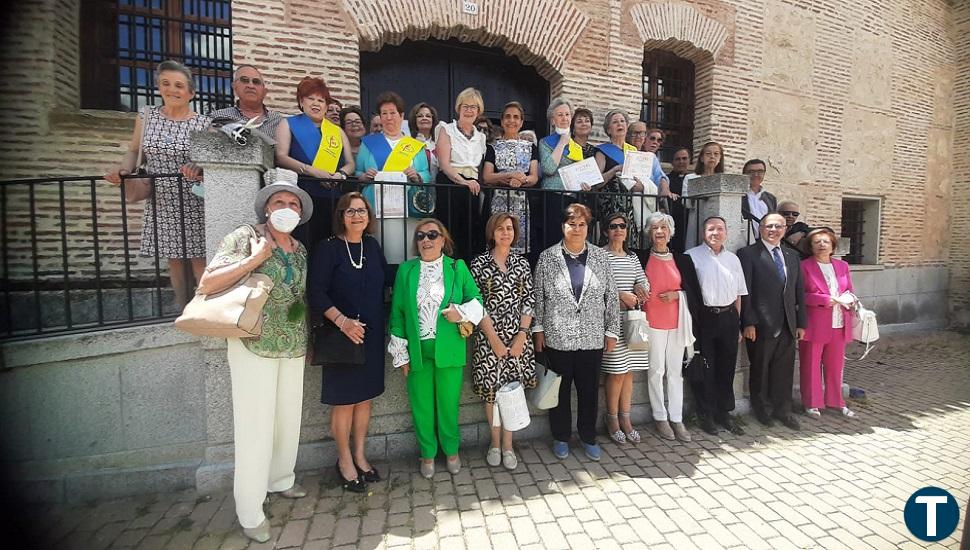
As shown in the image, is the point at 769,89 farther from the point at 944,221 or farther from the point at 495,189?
the point at 495,189

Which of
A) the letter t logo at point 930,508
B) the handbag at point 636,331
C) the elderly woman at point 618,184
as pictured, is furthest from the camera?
the elderly woman at point 618,184

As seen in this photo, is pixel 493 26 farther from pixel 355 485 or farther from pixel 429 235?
pixel 355 485

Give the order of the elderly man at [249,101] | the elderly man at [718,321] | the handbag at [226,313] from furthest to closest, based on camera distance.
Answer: the elderly man at [718,321], the elderly man at [249,101], the handbag at [226,313]

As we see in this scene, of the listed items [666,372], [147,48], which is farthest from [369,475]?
[147,48]

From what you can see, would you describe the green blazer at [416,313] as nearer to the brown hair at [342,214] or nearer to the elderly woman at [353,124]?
the brown hair at [342,214]

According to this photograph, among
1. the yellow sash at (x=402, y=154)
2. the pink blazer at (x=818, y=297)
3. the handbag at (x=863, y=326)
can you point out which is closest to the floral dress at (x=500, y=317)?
the yellow sash at (x=402, y=154)

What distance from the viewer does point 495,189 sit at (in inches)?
155

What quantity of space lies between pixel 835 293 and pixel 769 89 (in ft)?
17.4

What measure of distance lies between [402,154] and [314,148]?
2.37ft

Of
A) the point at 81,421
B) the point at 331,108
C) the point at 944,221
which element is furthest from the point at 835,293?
the point at 944,221

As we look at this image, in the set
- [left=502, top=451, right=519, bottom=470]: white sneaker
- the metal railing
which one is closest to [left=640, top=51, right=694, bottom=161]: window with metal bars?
the metal railing

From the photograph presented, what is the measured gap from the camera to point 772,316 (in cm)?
442

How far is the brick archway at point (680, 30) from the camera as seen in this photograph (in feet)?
23.3

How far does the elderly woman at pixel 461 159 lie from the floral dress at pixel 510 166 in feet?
0.47
